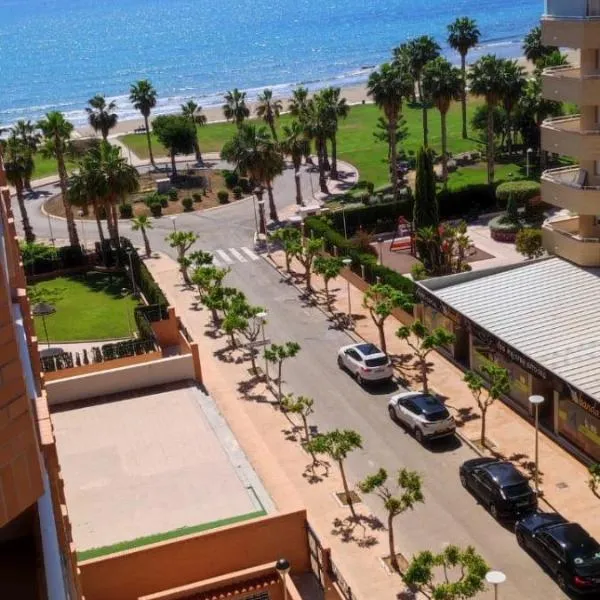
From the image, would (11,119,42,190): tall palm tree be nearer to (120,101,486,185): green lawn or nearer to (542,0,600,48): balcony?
(120,101,486,185): green lawn

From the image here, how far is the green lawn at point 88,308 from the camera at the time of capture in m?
49.1

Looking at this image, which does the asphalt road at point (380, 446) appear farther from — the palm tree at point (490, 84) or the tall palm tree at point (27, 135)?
the tall palm tree at point (27, 135)

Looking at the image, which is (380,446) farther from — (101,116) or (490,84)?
(101,116)

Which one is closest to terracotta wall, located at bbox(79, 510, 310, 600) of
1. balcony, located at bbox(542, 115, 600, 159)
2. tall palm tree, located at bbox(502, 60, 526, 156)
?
balcony, located at bbox(542, 115, 600, 159)

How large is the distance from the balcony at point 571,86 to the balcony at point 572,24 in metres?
1.36

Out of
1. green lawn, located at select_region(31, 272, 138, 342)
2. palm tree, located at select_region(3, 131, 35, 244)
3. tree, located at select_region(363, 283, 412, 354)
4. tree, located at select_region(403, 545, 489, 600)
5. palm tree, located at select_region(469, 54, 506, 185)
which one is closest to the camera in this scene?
tree, located at select_region(403, 545, 489, 600)

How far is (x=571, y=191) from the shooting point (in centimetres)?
4197

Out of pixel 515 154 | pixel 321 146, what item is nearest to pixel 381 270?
pixel 321 146

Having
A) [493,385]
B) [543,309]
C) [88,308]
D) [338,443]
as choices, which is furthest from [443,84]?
[338,443]

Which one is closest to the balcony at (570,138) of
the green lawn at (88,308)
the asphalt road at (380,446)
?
the asphalt road at (380,446)

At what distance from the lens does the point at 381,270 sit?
161 ft

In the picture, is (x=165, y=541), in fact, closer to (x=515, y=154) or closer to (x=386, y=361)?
(x=386, y=361)

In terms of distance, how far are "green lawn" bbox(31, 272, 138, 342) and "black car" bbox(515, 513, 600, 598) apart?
26198mm

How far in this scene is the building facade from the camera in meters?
40.1
